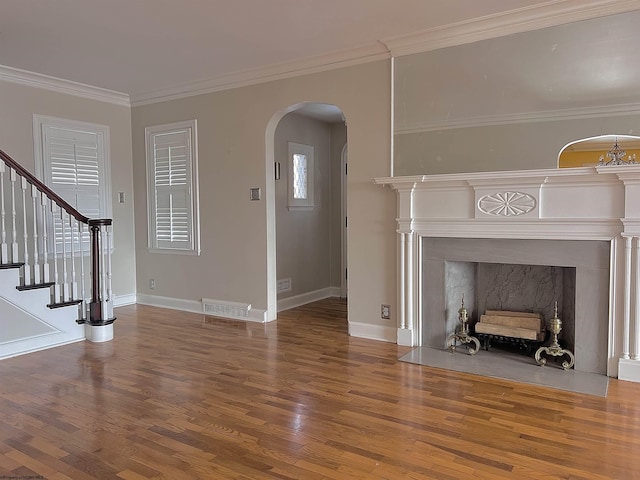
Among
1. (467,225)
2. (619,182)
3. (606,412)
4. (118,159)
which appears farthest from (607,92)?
(118,159)

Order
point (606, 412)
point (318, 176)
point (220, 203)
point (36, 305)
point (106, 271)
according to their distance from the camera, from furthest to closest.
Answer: point (318, 176)
point (220, 203)
point (106, 271)
point (36, 305)
point (606, 412)

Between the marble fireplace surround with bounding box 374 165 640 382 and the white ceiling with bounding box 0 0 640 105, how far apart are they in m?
1.19

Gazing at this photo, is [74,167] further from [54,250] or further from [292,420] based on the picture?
[292,420]

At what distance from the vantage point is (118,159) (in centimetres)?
593

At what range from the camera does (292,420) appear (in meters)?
2.67

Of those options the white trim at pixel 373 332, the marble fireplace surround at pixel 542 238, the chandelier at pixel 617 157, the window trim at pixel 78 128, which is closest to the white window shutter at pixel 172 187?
the window trim at pixel 78 128

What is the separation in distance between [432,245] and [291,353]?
58.1 inches

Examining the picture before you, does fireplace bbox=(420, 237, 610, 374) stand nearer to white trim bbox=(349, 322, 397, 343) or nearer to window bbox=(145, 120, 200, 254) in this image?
white trim bbox=(349, 322, 397, 343)

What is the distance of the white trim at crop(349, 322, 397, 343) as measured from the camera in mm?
4273

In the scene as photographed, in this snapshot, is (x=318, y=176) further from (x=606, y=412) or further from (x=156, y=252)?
(x=606, y=412)

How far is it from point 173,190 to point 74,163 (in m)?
1.12

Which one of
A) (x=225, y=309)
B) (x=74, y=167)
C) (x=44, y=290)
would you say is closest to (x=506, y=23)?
(x=225, y=309)

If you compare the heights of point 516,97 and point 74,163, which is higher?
point 516,97

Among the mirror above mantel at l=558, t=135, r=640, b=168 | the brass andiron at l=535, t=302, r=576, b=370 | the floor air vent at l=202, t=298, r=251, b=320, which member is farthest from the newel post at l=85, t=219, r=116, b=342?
the mirror above mantel at l=558, t=135, r=640, b=168
